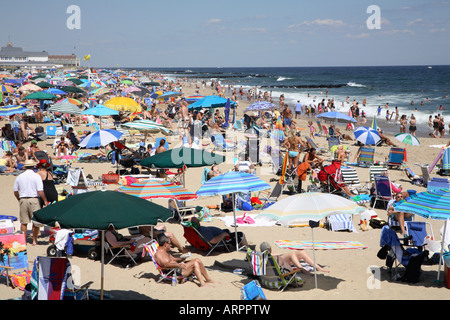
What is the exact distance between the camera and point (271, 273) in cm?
583

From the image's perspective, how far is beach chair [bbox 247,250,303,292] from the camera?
576 centimetres

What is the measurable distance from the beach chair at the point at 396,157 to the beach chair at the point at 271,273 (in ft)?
29.0

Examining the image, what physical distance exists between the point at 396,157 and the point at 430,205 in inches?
331

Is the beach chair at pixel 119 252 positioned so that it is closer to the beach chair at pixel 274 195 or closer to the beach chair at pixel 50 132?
the beach chair at pixel 274 195

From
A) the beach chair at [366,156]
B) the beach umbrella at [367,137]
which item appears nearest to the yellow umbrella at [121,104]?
the beach umbrella at [367,137]

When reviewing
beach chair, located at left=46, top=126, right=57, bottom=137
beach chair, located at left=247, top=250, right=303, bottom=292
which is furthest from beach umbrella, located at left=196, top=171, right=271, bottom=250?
beach chair, located at left=46, top=126, right=57, bottom=137

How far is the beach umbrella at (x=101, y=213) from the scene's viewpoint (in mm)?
4312

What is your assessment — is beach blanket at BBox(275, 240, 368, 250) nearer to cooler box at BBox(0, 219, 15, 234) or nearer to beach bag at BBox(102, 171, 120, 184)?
cooler box at BBox(0, 219, 15, 234)

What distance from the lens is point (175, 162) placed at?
8.40 m

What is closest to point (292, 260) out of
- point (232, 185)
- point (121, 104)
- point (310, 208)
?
point (310, 208)

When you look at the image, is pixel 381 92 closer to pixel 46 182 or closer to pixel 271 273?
pixel 46 182
